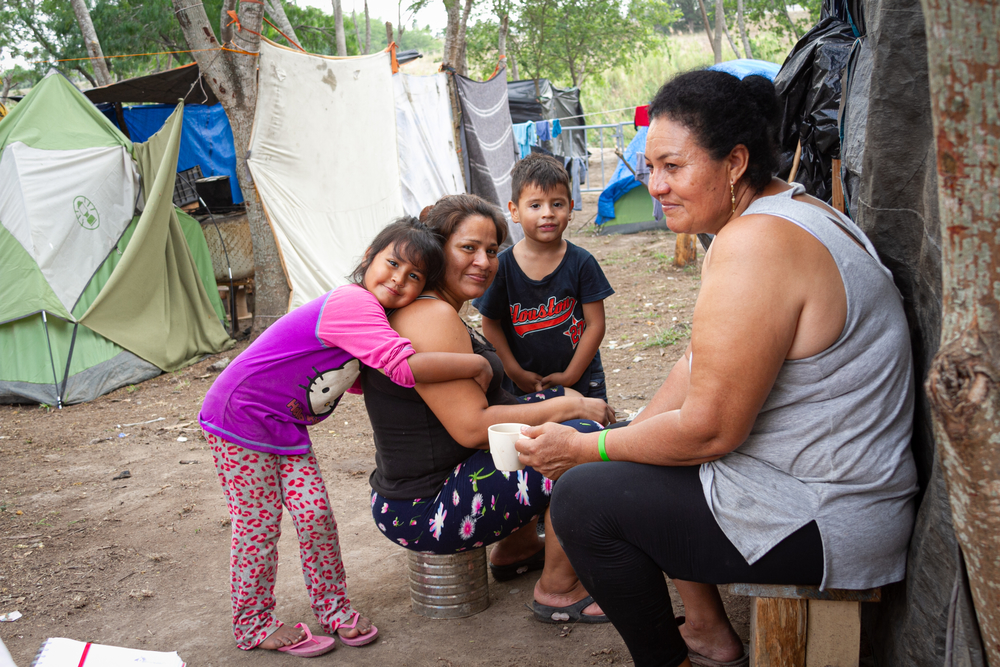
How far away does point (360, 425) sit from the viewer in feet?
17.0

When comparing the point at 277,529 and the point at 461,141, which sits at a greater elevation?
the point at 461,141

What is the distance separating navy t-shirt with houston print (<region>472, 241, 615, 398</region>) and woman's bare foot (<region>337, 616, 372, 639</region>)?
1.29m

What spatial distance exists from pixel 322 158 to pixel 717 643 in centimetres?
616

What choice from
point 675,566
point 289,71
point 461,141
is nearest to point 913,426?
point 675,566

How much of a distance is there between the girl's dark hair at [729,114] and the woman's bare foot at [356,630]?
1.84 metres

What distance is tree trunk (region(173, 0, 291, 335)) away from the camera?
6.45 m

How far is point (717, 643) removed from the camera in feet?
6.82

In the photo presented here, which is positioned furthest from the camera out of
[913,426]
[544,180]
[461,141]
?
[461,141]

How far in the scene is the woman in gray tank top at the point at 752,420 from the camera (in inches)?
59.1

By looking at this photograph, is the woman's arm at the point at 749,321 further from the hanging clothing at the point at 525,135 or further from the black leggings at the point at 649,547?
the hanging clothing at the point at 525,135

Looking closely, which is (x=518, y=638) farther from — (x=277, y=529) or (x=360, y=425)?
(x=360, y=425)

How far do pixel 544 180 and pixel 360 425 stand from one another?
2659mm

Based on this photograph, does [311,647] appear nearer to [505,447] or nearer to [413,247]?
[505,447]

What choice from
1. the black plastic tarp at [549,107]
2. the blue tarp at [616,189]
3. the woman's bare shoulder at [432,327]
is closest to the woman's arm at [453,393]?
the woman's bare shoulder at [432,327]
